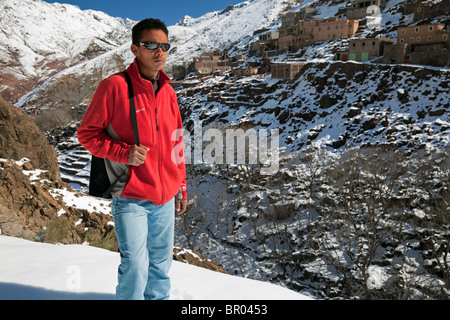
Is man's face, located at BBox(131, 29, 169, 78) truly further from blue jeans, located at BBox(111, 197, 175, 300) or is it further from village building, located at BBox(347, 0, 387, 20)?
village building, located at BBox(347, 0, 387, 20)

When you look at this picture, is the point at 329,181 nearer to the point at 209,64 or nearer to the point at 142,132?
the point at 142,132

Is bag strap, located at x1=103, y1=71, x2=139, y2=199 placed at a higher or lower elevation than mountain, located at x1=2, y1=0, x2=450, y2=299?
higher

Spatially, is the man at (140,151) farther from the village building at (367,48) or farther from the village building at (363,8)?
the village building at (363,8)

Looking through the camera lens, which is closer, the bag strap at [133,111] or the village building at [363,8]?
the bag strap at [133,111]

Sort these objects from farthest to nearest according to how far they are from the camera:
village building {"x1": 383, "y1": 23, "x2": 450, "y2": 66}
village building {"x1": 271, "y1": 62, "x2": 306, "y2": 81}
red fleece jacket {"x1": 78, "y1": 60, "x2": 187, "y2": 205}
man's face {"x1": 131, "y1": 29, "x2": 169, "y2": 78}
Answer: village building {"x1": 271, "y1": 62, "x2": 306, "y2": 81} → village building {"x1": 383, "y1": 23, "x2": 450, "y2": 66} → man's face {"x1": 131, "y1": 29, "x2": 169, "y2": 78} → red fleece jacket {"x1": 78, "y1": 60, "x2": 187, "y2": 205}

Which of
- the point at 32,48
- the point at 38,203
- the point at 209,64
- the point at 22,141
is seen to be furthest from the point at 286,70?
the point at 32,48

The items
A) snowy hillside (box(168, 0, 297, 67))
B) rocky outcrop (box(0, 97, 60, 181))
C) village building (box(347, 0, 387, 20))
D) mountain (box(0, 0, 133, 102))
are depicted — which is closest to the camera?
rocky outcrop (box(0, 97, 60, 181))

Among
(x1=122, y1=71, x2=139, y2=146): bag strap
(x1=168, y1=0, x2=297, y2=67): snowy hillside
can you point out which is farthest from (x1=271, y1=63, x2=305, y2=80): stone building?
(x1=168, y1=0, x2=297, y2=67): snowy hillside

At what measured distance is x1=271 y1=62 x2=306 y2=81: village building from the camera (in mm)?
40284

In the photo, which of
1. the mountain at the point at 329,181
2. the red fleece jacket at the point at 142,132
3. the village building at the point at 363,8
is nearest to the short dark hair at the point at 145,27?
the red fleece jacket at the point at 142,132

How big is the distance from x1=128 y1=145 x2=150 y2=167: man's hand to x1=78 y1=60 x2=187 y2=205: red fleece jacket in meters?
0.03

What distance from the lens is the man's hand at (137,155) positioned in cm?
226

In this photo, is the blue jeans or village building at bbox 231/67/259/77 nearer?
the blue jeans

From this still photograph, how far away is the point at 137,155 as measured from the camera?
89.4 inches
